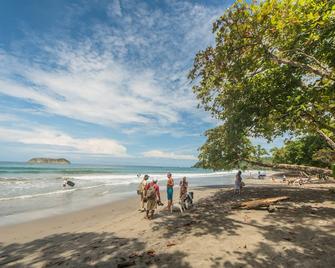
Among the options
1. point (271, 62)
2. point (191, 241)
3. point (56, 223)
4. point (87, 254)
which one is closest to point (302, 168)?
point (271, 62)

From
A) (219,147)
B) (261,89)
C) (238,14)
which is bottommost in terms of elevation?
(219,147)

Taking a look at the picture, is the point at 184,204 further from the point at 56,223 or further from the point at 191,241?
the point at 56,223

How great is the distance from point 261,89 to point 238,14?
409 cm

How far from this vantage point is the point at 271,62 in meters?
9.41

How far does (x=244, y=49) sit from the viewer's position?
8.58m

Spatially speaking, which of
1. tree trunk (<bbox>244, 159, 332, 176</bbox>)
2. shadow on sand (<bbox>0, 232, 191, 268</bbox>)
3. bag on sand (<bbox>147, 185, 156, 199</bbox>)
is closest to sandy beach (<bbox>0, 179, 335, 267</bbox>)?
shadow on sand (<bbox>0, 232, 191, 268</bbox>)

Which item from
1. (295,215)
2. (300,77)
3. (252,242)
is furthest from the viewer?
(300,77)

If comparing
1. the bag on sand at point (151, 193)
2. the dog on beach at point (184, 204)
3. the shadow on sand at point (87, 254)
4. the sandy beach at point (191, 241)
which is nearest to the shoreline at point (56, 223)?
the sandy beach at point (191, 241)

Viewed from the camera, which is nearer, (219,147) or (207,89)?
(207,89)

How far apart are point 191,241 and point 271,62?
24.0 feet

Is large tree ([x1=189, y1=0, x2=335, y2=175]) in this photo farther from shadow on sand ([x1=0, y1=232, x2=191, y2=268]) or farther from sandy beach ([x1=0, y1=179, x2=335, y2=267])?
shadow on sand ([x1=0, y1=232, x2=191, y2=268])

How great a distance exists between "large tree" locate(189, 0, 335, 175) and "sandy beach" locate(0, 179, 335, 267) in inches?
147

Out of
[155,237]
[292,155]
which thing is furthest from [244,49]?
[292,155]

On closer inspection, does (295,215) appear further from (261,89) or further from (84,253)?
(84,253)
